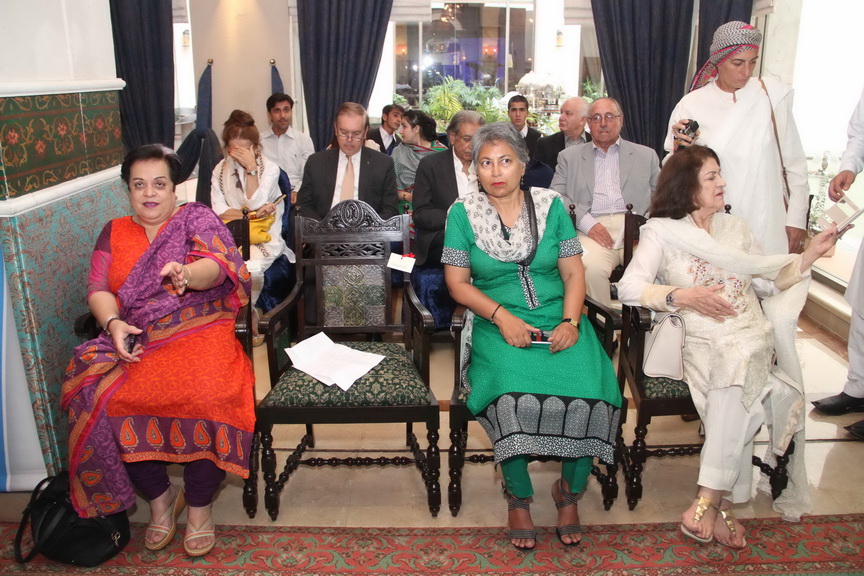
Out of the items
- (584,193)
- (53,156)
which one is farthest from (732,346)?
(53,156)

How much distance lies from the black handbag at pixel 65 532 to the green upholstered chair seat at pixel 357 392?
0.68 m

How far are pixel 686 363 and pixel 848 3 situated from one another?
439cm

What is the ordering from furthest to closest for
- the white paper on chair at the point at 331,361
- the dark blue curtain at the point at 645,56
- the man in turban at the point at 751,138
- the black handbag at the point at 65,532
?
the dark blue curtain at the point at 645,56, the man in turban at the point at 751,138, the white paper on chair at the point at 331,361, the black handbag at the point at 65,532

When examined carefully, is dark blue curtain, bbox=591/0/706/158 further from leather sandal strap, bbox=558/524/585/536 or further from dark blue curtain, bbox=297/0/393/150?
leather sandal strap, bbox=558/524/585/536

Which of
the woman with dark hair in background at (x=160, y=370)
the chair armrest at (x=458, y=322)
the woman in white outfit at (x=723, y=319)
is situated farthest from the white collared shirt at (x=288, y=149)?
the woman in white outfit at (x=723, y=319)

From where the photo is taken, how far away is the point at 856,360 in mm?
3645

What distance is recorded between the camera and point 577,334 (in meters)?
2.80

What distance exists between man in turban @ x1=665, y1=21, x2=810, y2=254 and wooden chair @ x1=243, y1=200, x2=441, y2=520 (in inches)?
61.5

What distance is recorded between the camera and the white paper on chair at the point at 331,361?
9.12 feet

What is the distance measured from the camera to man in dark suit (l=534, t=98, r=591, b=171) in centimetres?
570

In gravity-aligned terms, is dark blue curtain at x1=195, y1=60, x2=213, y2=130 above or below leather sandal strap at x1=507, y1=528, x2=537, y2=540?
above

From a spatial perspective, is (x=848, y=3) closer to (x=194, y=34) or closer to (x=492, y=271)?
(x=492, y=271)

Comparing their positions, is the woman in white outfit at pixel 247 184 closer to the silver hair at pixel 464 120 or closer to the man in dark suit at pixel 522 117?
the silver hair at pixel 464 120

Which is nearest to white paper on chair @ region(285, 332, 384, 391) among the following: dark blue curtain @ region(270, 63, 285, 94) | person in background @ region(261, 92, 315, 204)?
person in background @ region(261, 92, 315, 204)
